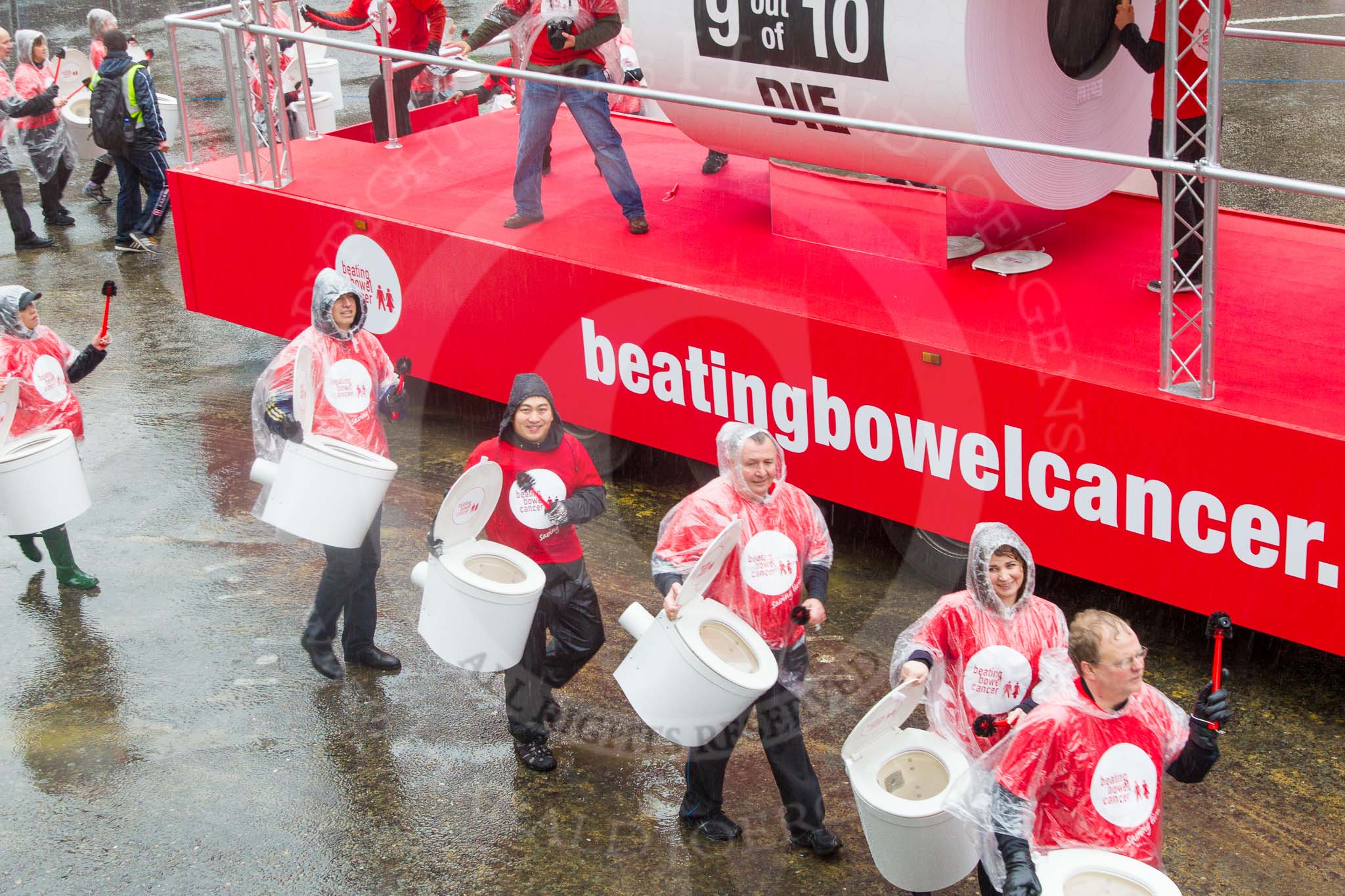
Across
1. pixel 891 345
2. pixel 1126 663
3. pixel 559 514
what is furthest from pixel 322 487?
pixel 1126 663

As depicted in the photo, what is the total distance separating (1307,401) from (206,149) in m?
11.1

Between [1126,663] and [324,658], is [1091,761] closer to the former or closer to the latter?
[1126,663]

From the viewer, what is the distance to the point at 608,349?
6.96 meters

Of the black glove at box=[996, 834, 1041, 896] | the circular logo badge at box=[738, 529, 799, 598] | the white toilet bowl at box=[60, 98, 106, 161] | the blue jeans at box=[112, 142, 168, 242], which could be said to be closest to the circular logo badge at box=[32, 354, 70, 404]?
the circular logo badge at box=[738, 529, 799, 598]

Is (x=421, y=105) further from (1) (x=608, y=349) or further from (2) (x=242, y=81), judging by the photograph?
(1) (x=608, y=349)

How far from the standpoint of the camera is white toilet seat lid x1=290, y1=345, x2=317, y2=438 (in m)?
5.49

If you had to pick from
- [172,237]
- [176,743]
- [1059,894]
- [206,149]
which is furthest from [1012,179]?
[206,149]

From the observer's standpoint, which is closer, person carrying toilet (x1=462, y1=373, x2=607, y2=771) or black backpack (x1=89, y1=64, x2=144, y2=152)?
person carrying toilet (x1=462, y1=373, x2=607, y2=771)

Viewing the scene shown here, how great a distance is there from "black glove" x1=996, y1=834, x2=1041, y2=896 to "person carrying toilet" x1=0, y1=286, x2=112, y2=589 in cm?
467

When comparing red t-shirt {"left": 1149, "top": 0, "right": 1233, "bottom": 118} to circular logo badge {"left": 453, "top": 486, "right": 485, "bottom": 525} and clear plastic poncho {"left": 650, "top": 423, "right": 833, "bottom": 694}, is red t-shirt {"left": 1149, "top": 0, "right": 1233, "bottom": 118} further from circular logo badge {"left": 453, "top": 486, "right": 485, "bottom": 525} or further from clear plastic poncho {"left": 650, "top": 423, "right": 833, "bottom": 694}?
circular logo badge {"left": 453, "top": 486, "right": 485, "bottom": 525}

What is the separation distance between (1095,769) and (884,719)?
2.31ft

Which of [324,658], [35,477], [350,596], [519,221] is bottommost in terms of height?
[324,658]

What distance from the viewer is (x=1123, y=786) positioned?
11.2 ft

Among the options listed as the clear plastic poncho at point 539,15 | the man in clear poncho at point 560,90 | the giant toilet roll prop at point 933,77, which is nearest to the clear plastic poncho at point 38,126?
the clear plastic poncho at point 539,15
